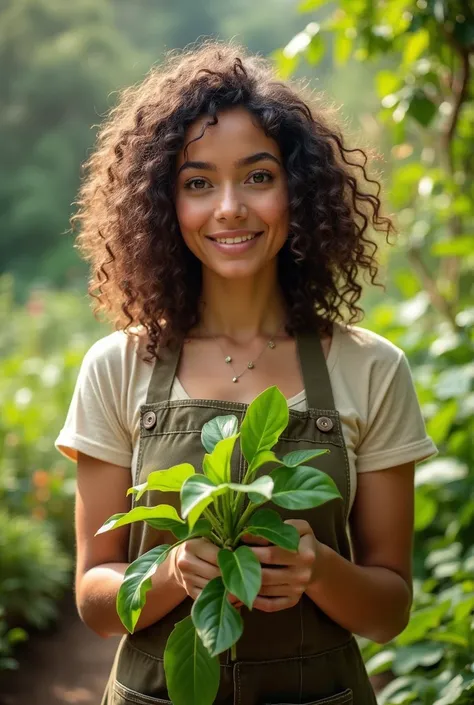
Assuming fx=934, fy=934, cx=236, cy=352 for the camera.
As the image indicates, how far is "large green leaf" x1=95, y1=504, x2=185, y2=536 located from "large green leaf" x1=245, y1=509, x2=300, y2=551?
10 cm

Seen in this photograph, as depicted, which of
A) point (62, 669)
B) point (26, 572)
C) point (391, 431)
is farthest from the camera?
point (26, 572)

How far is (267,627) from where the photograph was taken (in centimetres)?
143

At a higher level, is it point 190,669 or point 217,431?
point 217,431

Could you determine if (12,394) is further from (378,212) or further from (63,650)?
(378,212)

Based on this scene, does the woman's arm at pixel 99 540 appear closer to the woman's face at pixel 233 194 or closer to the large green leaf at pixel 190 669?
the large green leaf at pixel 190 669

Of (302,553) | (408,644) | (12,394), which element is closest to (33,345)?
(12,394)

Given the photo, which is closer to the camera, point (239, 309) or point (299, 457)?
point (299, 457)

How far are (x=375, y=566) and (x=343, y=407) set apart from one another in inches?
10.6

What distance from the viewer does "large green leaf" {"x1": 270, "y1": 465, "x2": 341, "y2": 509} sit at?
1133mm

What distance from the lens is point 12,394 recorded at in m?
4.55

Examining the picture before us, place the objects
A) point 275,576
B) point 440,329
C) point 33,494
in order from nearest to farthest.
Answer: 1. point 275,576
2. point 440,329
3. point 33,494

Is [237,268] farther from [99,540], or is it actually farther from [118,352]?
[99,540]

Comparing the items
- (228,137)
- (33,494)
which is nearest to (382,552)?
(228,137)

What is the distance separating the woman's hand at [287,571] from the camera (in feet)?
4.17
